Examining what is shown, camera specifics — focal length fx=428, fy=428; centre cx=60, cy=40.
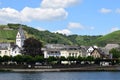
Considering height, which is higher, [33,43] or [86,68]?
[33,43]

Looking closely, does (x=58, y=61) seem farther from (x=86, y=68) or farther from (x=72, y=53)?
(x=72, y=53)

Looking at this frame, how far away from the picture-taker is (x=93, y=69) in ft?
426

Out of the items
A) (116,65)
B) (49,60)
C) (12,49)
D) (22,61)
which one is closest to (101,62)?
(116,65)

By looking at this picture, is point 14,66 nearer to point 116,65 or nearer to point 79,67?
point 79,67

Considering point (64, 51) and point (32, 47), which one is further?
point (64, 51)

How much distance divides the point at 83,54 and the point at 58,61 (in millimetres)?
40158

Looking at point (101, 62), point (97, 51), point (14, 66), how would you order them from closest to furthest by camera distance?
point (14, 66), point (101, 62), point (97, 51)

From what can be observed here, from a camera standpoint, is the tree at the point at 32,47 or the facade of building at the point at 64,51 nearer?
the tree at the point at 32,47

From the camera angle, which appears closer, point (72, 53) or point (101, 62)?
point (101, 62)

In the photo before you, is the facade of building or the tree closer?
the tree

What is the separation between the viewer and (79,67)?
5128 inches

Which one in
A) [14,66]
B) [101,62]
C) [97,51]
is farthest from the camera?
[97,51]

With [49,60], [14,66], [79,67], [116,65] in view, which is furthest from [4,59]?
[116,65]

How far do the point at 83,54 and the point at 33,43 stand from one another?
32.6m
